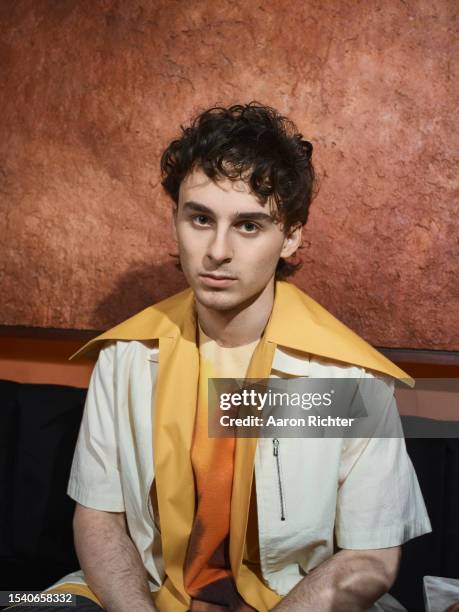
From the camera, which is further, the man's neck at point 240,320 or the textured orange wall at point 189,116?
the textured orange wall at point 189,116

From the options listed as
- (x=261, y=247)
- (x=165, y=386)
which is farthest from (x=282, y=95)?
(x=165, y=386)

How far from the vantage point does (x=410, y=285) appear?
1.74 meters

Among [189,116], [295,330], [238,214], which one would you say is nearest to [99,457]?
[295,330]

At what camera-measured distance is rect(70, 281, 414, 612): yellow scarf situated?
1370 mm

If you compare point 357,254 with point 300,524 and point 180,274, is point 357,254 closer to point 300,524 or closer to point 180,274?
point 180,274

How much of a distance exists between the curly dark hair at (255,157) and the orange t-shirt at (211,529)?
1.67ft

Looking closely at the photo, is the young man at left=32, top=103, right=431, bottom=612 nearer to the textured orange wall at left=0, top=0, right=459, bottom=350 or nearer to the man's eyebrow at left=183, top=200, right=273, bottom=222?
the man's eyebrow at left=183, top=200, right=273, bottom=222

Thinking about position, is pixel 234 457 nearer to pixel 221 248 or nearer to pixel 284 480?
pixel 284 480

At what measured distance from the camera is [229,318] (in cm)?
146

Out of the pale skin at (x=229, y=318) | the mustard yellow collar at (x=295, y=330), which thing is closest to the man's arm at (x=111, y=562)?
the pale skin at (x=229, y=318)

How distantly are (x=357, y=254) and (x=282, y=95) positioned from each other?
49 centimetres

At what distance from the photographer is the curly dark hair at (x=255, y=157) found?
138cm

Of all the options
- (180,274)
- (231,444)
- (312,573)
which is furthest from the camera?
(180,274)

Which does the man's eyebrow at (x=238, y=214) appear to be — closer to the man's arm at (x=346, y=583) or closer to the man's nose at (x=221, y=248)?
the man's nose at (x=221, y=248)
